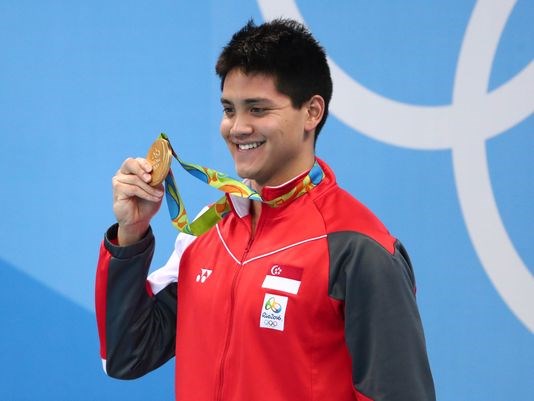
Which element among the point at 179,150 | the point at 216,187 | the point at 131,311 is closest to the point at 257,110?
the point at 216,187

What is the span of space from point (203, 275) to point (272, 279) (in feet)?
0.61

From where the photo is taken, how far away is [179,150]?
2.80 meters

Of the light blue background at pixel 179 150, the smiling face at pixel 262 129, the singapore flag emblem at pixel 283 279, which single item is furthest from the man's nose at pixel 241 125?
the light blue background at pixel 179 150

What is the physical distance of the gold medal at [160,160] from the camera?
1.79 meters

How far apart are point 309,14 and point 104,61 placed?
621 millimetres

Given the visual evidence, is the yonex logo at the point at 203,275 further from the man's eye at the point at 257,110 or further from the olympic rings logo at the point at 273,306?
the man's eye at the point at 257,110

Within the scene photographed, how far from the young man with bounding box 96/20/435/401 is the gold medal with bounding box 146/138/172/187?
18 millimetres

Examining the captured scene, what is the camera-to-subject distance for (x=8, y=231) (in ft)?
9.28

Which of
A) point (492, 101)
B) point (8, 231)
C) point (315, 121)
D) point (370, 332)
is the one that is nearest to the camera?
point (370, 332)

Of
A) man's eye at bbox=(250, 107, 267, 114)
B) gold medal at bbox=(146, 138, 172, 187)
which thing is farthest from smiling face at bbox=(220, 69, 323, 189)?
gold medal at bbox=(146, 138, 172, 187)

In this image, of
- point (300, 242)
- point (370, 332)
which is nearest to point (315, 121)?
point (300, 242)

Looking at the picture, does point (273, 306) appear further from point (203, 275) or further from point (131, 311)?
point (131, 311)

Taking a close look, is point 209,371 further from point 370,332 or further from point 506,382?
point 506,382

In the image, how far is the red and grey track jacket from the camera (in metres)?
1.62
